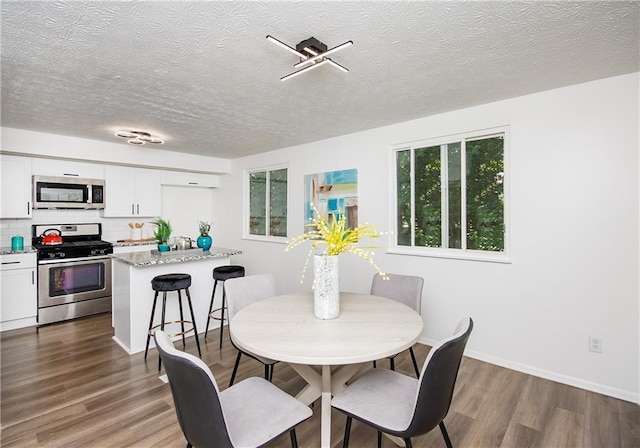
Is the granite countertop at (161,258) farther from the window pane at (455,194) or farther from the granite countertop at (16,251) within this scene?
the window pane at (455,194)

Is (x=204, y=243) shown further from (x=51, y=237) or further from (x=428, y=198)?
(x=428, y=198)

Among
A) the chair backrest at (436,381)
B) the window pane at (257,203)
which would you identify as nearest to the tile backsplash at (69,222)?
the window pane at (257,203)

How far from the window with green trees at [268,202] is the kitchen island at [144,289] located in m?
1.43

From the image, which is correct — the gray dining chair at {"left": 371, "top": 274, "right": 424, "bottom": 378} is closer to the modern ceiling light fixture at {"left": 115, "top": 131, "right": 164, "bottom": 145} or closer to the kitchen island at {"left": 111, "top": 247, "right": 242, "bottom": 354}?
the kitchen island at {"left": 111, "top": 247, "right": 242, "bottom": 354}

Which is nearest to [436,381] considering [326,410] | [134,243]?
[326,410]

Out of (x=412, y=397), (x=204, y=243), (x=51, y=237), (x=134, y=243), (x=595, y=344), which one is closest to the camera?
(x=412, y=397)

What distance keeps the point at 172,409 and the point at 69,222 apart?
3924 mm

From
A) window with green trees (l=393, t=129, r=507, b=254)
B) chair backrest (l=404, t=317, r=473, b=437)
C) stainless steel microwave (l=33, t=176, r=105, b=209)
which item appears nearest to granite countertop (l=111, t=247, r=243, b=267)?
stainless steel microwave (l=33, t=176, r=105, b=209)

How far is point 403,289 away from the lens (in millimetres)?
2684

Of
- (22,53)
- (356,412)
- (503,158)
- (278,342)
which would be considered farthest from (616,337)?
(22,53)

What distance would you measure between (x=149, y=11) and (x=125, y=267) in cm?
256

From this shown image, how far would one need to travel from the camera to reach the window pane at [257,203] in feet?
18.0

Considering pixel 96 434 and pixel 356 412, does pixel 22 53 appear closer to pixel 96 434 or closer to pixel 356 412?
pixel 96 434

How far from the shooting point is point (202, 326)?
3883mm
